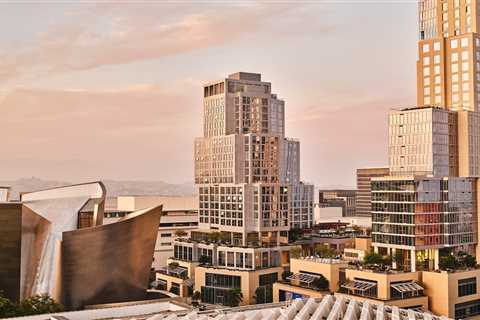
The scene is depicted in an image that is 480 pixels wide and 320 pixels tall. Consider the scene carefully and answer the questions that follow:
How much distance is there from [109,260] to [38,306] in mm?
6491

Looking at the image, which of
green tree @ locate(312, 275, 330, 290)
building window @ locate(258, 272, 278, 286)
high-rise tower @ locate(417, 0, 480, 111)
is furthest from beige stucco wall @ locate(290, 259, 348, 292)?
high-rise tower @ locate(417, 0, 480, 111)

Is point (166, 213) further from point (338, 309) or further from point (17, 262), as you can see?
point (338, 309)

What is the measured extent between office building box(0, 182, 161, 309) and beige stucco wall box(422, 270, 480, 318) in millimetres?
32502

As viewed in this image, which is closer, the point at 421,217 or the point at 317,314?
the point at 317,314

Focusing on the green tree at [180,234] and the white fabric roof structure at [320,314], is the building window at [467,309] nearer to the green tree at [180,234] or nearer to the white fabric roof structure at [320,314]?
the white fabric roof structure at [320,314]

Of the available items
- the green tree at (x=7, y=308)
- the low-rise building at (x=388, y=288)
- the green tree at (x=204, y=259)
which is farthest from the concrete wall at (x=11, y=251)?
the green tree at (x=204, y=259)

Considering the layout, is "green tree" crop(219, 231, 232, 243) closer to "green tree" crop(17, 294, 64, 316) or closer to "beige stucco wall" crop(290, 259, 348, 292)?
"beige stucco wall" crop(290, 259, 348, 292)

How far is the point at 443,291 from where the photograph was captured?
65688 millimetres

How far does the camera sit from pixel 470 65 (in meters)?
91.6

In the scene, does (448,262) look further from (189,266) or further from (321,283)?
(189,266)

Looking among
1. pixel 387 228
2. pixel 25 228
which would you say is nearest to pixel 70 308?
pixel 25 228

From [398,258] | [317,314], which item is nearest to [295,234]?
[398,258]

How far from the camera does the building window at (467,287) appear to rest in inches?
2640

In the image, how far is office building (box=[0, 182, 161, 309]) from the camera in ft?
152
